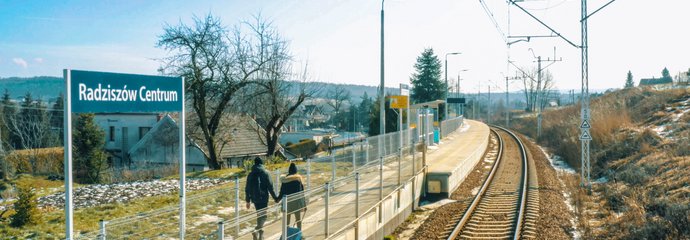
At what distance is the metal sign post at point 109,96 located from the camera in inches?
244

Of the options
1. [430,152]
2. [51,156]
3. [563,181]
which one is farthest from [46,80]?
[563,181]

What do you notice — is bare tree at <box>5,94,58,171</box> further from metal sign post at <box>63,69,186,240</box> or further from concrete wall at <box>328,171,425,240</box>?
metal sign post at <box>63,69,186,240</box>

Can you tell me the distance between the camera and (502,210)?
53.1 ft

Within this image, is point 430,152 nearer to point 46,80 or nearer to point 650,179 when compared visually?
point 650,179

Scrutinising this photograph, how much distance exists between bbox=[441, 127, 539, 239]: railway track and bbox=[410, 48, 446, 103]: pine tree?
37.3 metres

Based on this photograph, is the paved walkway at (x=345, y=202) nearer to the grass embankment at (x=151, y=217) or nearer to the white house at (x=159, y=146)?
the grass embankment at (x=151, y=217)

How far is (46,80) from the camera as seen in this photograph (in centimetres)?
12044

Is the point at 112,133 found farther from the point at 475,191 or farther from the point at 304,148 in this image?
the point at 475,191

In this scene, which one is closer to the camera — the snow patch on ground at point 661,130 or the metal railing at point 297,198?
the metal railing at point 297,198

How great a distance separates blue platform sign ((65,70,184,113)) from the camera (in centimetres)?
632

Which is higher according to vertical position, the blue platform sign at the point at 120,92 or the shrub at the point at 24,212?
the blue platform sign at the point at 120,92

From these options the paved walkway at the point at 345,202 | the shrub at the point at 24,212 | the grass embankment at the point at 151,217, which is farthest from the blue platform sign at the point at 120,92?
the shrub at the point at 24,212

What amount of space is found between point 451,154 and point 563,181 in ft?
20.2

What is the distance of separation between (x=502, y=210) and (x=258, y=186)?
29.7 ft
